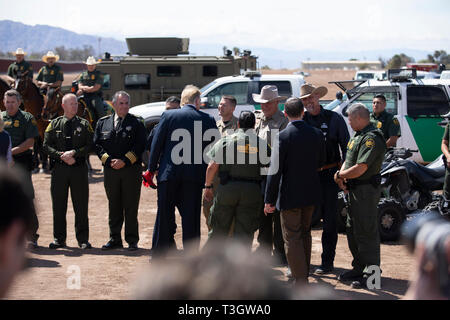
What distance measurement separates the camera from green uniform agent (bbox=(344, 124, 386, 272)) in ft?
20.8

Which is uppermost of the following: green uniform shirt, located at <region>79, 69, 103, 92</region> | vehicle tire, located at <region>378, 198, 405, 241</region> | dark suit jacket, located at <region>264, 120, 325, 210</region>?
green uniform shirt, located at <region>79, 69, 103, 92</region>

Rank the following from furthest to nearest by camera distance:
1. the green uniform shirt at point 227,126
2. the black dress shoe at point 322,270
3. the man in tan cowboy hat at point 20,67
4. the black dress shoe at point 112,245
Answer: the man in tan cowboy hat at point 20,67, the black dress shoe at point 112,245, the green uniform shirt at point 227,126, the black dress shoe at point 322,270

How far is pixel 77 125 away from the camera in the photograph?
8180mm

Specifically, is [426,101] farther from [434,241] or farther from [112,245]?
[434,241]

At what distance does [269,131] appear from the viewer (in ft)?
23.8

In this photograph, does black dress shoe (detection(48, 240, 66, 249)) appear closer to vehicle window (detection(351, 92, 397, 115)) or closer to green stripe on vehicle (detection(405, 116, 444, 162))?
vehicle window (detection(351, 92, 397, 115))

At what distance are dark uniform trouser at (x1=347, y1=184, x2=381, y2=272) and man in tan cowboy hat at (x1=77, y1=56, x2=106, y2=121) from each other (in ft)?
28.5

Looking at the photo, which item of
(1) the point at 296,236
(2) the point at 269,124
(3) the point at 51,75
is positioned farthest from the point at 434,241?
(3) the point at 51,75

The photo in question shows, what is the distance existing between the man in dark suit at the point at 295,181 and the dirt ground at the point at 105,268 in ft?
1.17

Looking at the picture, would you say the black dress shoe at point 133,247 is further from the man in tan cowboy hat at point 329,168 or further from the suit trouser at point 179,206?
the man in tan cowboy hat at point 329,168

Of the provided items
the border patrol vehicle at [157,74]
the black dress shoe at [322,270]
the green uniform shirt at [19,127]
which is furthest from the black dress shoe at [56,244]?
the border patrol vehicle at [157,74]

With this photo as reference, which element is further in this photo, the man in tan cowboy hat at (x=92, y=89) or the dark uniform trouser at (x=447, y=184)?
the man in tan cowboy hat at (x=92, y=89)

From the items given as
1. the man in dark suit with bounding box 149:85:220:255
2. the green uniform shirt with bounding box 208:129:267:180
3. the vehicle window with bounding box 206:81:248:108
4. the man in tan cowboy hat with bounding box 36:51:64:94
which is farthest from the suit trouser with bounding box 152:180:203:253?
the man in tan cowboy hat with bounding box 36:51:64:94

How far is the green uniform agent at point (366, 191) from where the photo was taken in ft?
20.8
